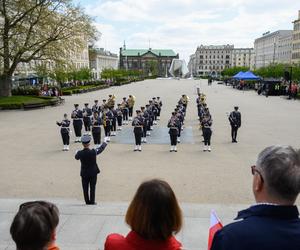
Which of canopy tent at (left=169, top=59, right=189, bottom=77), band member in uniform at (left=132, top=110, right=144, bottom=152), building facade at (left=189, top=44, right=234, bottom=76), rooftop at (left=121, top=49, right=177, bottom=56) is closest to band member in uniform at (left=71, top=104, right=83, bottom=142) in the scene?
band member in uniform at (left=132, top=110, right=144, bottom=152)

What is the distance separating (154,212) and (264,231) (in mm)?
751

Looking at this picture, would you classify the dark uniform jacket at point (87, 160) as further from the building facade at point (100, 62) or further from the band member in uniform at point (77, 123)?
the building facade at point (100, 62)

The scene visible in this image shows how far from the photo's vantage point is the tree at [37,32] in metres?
31.8

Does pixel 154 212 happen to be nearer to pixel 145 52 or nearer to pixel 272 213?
pixel 272 213

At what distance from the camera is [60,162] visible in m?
12.6

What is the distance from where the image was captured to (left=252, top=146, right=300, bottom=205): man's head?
2.14 m

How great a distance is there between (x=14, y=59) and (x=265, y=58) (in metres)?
119

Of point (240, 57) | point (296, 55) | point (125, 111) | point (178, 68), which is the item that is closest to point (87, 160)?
point (125, 111)

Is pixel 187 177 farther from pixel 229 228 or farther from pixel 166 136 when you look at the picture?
pixel 229 228

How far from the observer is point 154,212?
8.04 ft

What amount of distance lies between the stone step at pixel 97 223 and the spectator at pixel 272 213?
3487mm

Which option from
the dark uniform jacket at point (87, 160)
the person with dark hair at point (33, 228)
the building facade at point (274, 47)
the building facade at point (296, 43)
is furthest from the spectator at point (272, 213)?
the building facade at point (296, 43)

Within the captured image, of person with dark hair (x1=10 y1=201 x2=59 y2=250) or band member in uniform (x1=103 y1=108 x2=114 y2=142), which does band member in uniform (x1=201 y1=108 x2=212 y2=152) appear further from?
person with dark hair (x1=10 y1=201 x2=59 y2=250)

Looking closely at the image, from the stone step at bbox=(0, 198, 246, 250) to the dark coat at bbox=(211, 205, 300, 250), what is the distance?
3.49 m
